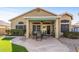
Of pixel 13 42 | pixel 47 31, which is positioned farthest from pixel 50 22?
pixel 13 42

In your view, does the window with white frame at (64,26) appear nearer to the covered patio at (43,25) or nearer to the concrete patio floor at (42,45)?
the covered patio at (43,25)

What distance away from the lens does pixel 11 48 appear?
791cm

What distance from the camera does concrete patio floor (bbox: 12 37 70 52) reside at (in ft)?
26.0

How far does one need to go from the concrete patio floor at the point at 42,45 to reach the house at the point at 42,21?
0.19 m

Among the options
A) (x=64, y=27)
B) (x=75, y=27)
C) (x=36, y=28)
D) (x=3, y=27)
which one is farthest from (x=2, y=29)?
(x=75, y=27)

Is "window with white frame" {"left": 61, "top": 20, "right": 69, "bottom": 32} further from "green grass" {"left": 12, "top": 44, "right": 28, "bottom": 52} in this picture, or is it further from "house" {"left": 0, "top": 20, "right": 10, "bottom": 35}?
"house" {"left": 0, "top": 20, "right": 10, "bottom": 35}

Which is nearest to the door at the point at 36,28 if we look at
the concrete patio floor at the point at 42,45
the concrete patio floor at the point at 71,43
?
→ the concrete patio floor at the point at 42,45

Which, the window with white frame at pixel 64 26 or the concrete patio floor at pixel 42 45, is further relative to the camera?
the window with white frame at pixel 64 26

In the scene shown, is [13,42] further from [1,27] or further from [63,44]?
[63,44]

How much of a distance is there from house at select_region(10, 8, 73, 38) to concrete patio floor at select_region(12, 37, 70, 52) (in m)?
0.19

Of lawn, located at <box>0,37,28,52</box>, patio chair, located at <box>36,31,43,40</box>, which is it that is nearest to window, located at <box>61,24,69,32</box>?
patio chair, located at <box>36,31,43,40</box>

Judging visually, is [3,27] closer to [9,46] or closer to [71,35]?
[9,46]

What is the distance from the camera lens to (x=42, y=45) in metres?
8.02

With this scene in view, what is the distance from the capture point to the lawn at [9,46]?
7.88 meters
